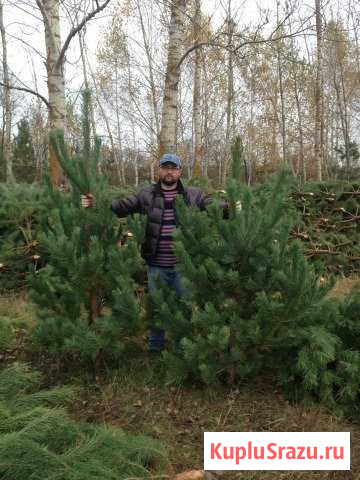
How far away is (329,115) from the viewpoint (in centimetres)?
2295

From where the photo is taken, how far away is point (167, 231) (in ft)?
12.4

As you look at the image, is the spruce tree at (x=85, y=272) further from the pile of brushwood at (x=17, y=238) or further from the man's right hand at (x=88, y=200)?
the pile of brushwood at (x=17, y=238)

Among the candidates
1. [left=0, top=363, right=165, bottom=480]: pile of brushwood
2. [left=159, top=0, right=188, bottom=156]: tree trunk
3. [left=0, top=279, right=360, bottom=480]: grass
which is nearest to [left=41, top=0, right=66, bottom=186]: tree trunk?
[left=159, top=0, right=188, bottom=156]: tree trunk

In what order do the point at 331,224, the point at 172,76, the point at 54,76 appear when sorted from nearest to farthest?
the point at 172,76 < the point at 54,76 < the point at 331,224

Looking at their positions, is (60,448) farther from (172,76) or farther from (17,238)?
(172,76)

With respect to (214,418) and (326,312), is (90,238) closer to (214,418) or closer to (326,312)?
(214,418)

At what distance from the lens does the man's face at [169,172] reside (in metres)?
3.71

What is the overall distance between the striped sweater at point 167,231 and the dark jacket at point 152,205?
4 centimetres

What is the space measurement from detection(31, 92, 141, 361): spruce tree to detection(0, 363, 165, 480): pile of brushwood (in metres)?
0.59

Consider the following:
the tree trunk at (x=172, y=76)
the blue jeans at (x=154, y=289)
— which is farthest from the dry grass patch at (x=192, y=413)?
the tree trunk at (x=172, y=76)

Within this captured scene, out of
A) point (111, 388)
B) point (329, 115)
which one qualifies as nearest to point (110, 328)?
point (111, 388)

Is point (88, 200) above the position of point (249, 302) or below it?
above

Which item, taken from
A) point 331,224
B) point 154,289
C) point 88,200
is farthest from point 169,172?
point 331,224

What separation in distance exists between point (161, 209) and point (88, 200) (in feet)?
2.12
